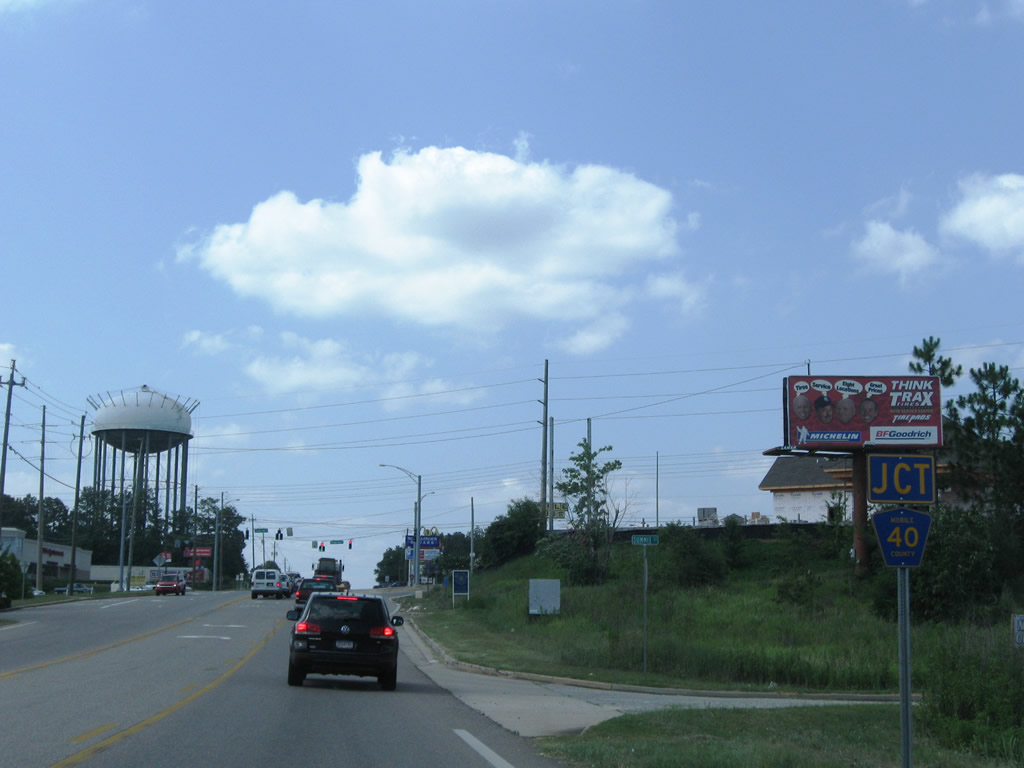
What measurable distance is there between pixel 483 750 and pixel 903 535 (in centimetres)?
526

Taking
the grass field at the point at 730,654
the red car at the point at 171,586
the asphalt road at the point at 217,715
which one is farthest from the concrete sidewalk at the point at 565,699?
the red car at the point at 171,586

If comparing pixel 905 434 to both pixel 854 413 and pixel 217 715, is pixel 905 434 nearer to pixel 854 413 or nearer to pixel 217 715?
pixel 854 413

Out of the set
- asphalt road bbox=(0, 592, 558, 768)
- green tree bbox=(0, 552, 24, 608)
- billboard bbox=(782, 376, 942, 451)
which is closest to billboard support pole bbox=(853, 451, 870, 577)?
billboard bbox=(782, 376, 942, 451)

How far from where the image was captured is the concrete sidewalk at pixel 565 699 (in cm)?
1435

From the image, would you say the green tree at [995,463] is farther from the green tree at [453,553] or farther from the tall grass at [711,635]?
the green tree at [453,553]

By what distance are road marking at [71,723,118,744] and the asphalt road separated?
0.11 ft

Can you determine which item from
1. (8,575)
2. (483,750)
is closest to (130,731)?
(483,750)

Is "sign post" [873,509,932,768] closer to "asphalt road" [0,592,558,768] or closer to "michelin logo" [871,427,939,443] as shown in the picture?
"asphalt road" [0,592,558,768]

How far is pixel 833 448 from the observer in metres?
40.6

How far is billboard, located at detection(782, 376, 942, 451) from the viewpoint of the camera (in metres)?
39.4

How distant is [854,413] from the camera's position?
1590 inches

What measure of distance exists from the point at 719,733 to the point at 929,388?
98.4 ft

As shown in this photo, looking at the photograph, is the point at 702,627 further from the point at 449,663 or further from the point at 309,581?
the point at 309,581

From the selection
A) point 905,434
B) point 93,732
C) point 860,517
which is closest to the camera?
point 93,732
